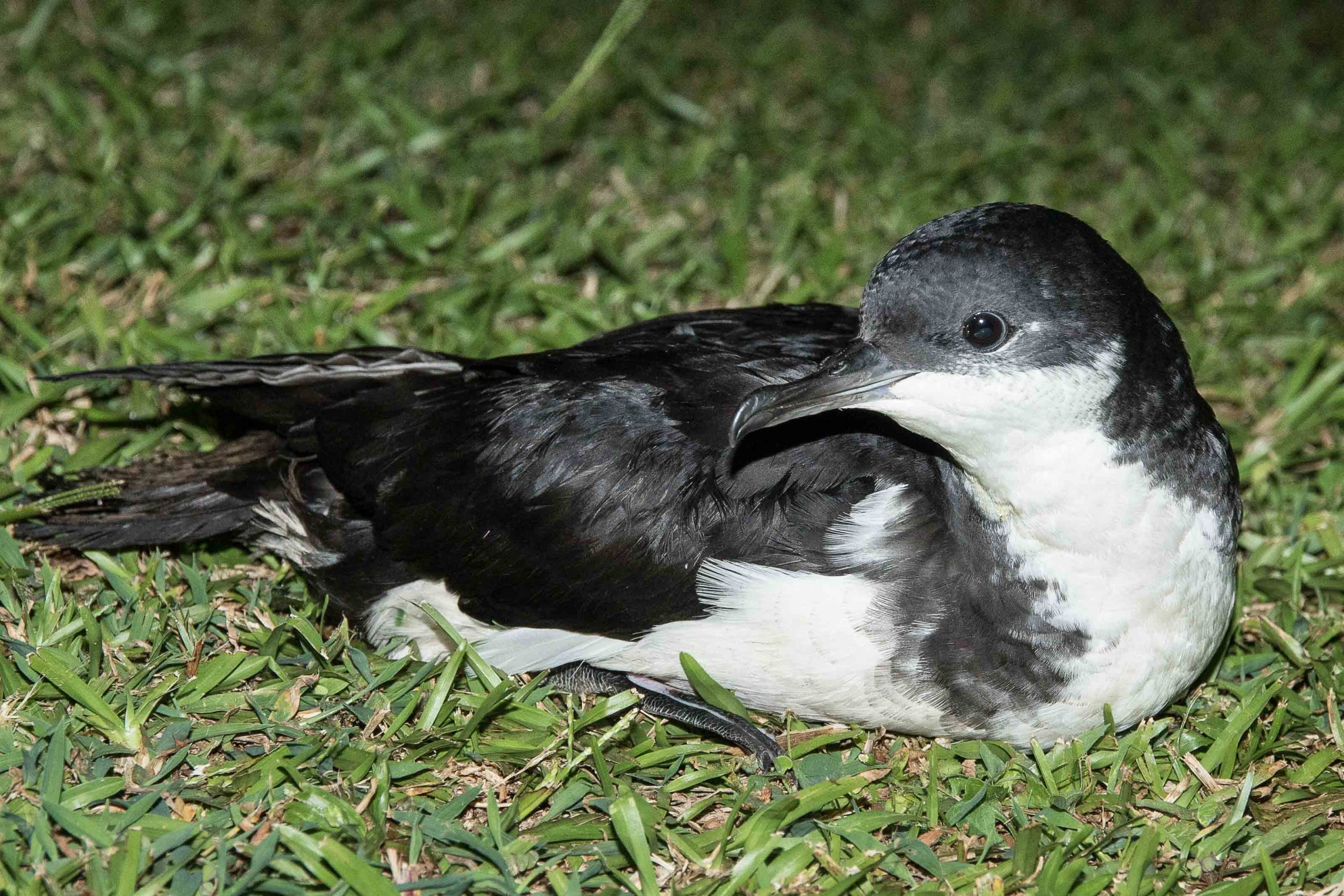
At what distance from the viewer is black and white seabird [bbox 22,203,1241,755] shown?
3.10 m

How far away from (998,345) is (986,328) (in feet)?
0.14

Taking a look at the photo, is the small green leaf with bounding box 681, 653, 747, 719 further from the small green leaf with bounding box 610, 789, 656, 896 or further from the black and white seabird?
the small green leaf with bounding box 610, 789, 656, 896

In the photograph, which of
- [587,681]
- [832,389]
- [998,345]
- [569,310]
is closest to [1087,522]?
[998,345]

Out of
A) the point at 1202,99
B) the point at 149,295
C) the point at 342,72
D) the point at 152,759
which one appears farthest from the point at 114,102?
the point at 1202,99

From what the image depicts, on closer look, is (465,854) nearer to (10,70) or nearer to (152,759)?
(152,759)

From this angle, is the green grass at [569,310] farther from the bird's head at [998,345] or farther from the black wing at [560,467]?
the bird's head at [998,345]

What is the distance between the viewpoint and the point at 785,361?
3.68 metres

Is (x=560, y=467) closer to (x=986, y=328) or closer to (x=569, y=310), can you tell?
(x=986, y=328)

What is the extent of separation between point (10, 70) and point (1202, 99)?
5335 millimetres

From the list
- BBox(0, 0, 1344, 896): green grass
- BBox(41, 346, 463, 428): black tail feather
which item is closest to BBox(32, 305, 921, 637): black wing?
BBox(41, 346, 463, 428): black tail feather

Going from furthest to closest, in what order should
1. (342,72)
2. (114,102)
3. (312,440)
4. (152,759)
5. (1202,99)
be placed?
(1202,99)
(342,72)
(114,102)
(312,440)
(152,759)

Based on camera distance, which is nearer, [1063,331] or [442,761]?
[1063,331]

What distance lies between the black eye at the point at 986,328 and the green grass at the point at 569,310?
3.44 ft

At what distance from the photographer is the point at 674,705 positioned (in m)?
3.64
